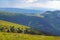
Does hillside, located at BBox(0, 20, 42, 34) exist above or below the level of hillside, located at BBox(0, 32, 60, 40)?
above

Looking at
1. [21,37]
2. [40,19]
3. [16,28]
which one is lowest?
[21,37]

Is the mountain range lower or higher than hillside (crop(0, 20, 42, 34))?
higher

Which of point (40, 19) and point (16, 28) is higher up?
point (40, 19)

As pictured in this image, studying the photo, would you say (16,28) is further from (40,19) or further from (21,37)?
(40,19)

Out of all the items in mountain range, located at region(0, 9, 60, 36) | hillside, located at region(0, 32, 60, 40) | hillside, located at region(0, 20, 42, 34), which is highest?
mountain range, located at region(0, 9, 60, 36)

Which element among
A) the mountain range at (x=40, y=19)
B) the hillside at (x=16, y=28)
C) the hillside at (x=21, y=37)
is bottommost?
the hillside at (x=21, y=37)

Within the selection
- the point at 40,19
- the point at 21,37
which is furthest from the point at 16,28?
the point at 40,19

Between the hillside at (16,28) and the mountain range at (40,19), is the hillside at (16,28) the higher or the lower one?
the lower one

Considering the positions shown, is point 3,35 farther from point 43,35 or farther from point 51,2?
point 51,2

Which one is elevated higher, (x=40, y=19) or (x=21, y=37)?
(x=40, y=19)

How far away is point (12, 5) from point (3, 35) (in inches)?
17.6

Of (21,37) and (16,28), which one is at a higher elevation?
(16,28)

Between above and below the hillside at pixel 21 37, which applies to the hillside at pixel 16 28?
above

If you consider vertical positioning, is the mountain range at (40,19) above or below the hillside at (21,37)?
above
